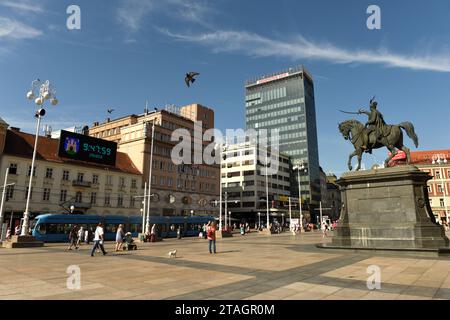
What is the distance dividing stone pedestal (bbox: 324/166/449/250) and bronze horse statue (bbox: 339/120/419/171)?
174 centimetres

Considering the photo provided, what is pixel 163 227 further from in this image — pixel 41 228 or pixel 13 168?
pixel 13 168

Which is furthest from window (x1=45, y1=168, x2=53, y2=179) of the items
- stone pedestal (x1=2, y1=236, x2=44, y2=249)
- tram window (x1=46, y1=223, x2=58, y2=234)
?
stone pedestal (x1=2, y1=236, x2=44, y2=249)

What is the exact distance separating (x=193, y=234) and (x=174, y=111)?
38972 millimetres

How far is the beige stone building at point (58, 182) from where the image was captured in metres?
45.9

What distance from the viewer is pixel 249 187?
3733 inches

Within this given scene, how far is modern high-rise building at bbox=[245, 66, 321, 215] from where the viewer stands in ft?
382

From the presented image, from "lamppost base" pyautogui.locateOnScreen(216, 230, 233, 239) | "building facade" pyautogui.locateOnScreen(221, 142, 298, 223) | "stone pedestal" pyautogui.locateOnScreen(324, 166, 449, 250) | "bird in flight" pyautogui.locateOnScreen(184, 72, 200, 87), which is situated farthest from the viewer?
"building facade" pyautogui.locateOnScreen(221, 142, 298, 223)

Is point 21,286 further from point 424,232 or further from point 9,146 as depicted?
point 9,146

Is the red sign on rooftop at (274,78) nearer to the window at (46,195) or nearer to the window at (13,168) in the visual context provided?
the window at (46,195)

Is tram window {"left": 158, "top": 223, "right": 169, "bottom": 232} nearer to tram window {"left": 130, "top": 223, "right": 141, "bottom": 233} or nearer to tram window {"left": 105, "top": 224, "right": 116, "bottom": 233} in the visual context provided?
tram window {"left": 130, "top": 223, "right": 141, "bottom": 233}

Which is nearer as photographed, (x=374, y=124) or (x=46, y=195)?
(x=374, y=124)

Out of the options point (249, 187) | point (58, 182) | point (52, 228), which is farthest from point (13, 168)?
point (249, 187)

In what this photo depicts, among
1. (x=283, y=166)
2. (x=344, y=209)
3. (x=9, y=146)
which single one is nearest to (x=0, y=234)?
(x=9, y=146)

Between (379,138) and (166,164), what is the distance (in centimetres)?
5266
